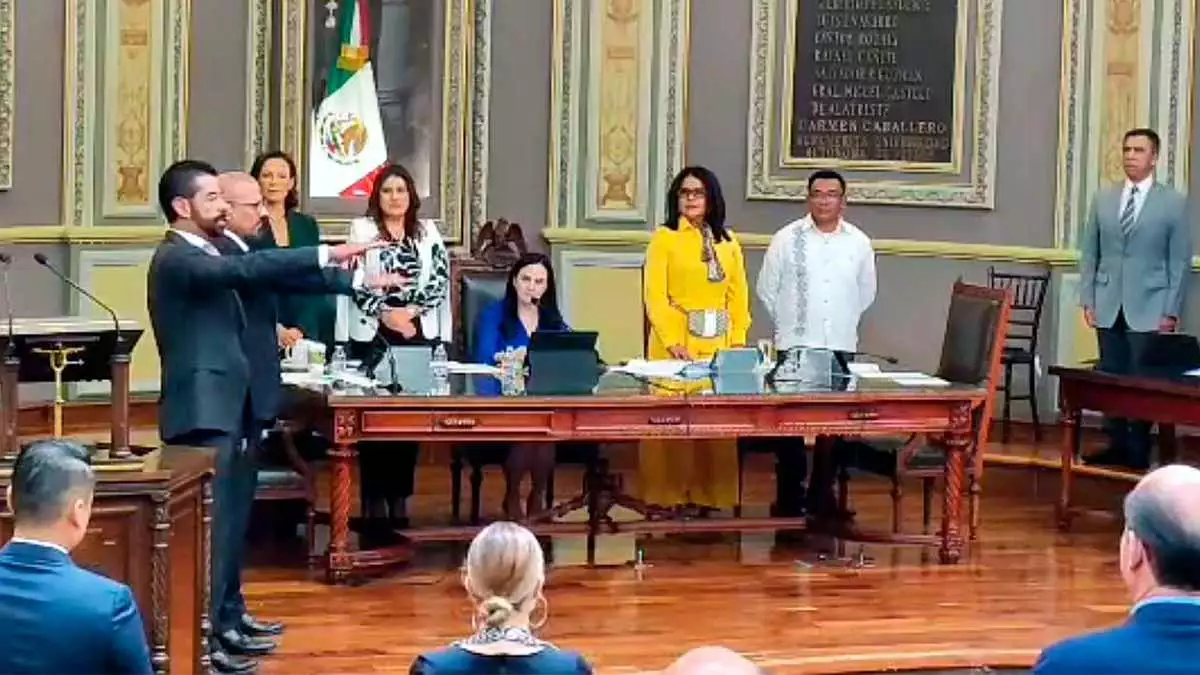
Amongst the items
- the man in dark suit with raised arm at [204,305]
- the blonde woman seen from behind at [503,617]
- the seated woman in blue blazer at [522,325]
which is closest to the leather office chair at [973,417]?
the seated woman in blue blazer at [522,325]

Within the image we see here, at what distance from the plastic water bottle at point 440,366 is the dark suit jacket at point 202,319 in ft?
4.68

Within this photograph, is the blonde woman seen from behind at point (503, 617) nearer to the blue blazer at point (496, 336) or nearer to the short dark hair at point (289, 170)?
the blue blazer at point (496, 336)

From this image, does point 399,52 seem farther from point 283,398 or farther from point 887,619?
point 887,619

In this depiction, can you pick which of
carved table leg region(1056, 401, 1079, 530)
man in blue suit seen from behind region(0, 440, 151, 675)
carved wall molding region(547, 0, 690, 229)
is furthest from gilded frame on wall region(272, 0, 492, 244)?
man in blue suit seen from behind region(0, 440, 151, 675)

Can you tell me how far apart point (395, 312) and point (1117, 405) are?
2.70 meters

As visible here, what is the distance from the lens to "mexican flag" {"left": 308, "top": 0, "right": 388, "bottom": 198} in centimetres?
978

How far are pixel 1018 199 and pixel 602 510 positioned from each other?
139 inches

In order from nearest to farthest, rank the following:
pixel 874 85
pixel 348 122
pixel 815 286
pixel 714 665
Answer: pixel 714 665
pixel 815 286
pixel 348 122
pixel 874 85

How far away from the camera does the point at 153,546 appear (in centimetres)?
507

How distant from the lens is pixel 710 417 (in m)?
7.04

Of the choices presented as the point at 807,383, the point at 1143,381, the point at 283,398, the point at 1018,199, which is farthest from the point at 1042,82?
the point at 283,398

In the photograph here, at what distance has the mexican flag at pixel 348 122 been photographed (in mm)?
9781

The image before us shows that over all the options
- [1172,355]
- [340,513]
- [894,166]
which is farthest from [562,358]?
[894,166]

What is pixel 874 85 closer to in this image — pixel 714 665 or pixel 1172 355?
pixel 1172 355
